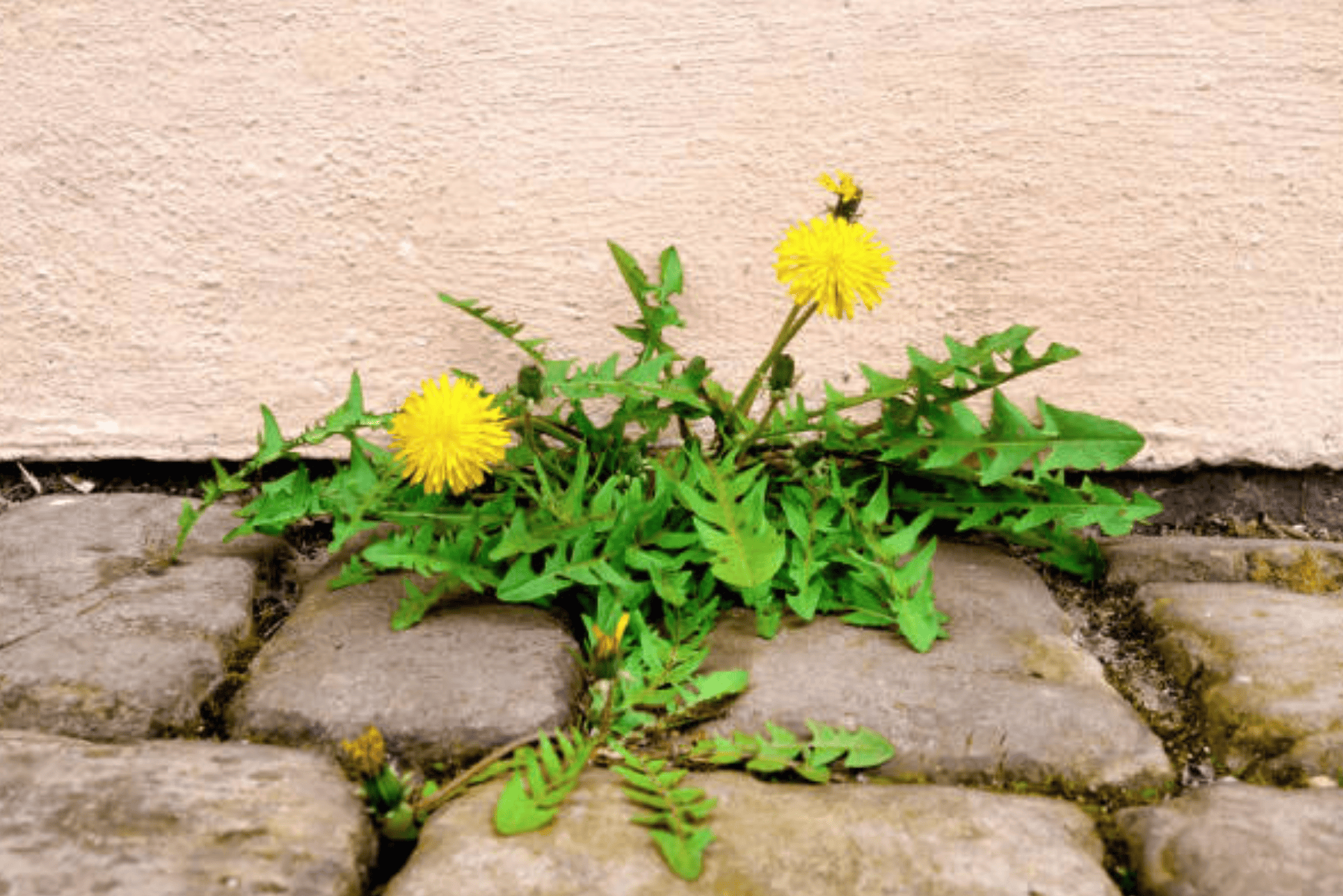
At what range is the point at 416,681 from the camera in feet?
4.99

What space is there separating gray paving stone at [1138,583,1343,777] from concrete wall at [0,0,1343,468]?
0.48m

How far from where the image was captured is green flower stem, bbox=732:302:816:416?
5.65 feet

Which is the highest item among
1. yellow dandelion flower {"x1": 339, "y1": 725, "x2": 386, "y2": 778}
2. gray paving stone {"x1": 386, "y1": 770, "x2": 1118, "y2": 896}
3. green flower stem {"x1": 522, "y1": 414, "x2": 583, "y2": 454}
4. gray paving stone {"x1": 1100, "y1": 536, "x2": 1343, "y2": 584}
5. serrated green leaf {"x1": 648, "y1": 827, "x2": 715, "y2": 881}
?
green flower stem {"x1": 522, "y1": 414, "x2": 583, "y2": 454}

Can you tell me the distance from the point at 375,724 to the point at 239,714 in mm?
211

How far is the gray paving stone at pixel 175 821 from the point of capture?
44.8 inches

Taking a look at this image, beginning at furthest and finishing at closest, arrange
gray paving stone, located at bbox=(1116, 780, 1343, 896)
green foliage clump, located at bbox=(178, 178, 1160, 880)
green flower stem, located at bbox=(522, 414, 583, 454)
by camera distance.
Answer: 1. green flower stem, located at bbox=(522, 414, 583, 454)
2. green foliage clump, located at bbox=(178, 178, 1160, 880)
3. gray paving stone, located at bbox=(1116, 780, 1343, 896)

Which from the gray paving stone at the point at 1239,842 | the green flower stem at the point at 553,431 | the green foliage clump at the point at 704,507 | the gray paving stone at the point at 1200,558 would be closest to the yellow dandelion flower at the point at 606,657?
the green foliage clump at the point at 704,507

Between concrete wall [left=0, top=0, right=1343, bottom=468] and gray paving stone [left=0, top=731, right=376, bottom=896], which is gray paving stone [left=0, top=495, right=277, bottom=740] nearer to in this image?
gray paving stone [left=0, top=731, right=376, bottom=896]

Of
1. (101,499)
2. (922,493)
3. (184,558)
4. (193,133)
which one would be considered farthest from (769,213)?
(101,499)

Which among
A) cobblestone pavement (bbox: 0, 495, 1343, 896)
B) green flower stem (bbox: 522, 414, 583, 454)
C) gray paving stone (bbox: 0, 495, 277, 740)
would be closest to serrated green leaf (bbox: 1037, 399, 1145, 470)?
cobblestone pavement (bbox: 0, 495, 1343, 896)

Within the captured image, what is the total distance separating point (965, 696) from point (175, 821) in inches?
40.2

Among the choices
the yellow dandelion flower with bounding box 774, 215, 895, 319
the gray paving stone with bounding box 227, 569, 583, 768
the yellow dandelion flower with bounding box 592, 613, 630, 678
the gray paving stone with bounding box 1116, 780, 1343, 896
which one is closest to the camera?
the gray paving stone with bounding box 1116, 780, 1343, 896

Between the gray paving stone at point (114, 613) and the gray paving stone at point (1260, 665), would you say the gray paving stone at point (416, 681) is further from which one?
the gray paving stone at point (1260, 665)

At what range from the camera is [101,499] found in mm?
Result: 2148
